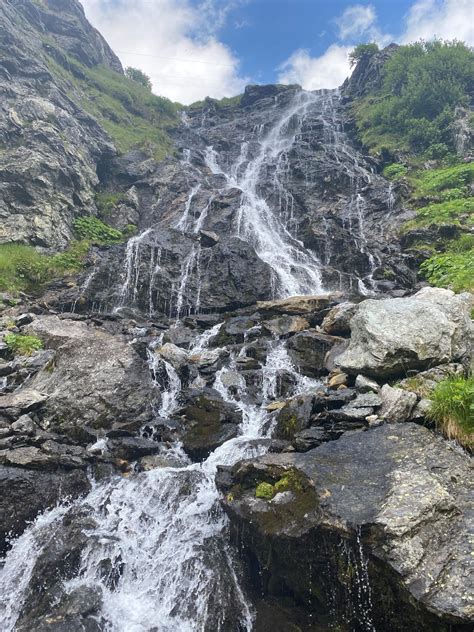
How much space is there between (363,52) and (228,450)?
60125 mm

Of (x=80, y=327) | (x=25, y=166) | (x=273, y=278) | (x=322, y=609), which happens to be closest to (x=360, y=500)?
(x=322, y=609)

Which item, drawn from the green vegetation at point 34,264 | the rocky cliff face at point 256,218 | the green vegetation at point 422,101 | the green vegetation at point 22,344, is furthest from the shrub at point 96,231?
the green vegetation at point 422,101

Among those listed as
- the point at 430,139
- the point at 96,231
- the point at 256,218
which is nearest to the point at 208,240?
the point at 256,218

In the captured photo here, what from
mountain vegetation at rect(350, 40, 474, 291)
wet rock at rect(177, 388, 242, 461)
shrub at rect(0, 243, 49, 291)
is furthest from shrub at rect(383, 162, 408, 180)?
wet rock at rect(177, 388, 242, 461)

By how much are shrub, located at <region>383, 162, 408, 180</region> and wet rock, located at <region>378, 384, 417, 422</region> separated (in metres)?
28.4

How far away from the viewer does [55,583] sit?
6.79 meters

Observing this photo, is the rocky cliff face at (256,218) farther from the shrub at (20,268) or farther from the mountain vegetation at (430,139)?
the shrub at (20,268)

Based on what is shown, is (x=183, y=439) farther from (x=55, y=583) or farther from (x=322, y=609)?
(x=322, y=609)

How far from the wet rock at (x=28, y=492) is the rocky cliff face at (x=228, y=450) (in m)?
0.03

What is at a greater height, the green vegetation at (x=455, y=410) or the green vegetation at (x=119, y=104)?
the green vegetation at (x=119, y=104)

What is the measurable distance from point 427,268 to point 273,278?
303 inches

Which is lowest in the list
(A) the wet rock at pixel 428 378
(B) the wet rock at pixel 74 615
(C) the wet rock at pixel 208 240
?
(B) the wet rock at pixel 74 615

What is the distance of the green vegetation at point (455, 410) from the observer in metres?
6.55

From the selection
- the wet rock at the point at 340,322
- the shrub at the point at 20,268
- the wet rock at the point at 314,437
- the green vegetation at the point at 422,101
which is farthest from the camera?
the green vegetation at the point at 422,101
